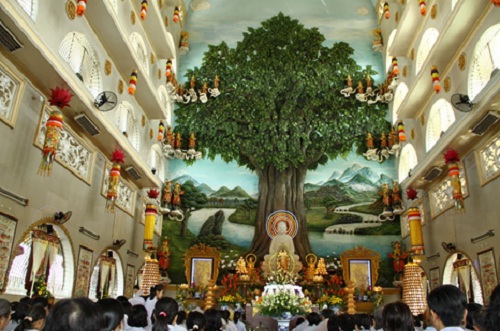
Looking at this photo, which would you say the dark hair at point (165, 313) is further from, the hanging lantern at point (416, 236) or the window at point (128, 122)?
the hanging lantern at point (416, 236)

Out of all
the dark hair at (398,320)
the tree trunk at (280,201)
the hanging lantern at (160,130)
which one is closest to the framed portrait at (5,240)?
the dark hair at (398,320)

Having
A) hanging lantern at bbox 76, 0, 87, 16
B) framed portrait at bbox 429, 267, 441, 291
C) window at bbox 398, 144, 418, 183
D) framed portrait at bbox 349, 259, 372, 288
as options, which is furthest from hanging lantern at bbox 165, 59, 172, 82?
framed portrait at bbox 429, 267, 441, 291

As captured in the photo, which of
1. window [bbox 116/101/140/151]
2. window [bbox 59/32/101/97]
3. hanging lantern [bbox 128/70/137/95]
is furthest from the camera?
window [bbox 116/101/140/151]

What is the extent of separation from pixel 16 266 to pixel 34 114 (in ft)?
10.6

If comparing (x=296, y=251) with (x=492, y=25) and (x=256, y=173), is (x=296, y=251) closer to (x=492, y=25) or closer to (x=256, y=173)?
(x=256, y=173)

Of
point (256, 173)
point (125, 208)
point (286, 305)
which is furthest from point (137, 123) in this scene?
point (286, 305)

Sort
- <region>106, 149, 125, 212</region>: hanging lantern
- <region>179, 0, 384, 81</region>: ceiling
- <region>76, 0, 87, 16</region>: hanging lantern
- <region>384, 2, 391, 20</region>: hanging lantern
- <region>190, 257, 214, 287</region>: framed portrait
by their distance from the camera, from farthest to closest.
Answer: <region>179, 0, 384, 81</region>: ceiling < <region>384, 2, 391, 20</region>: hanging lantern < <region>190, 257, 214, 287</region>: framed portrait < <region>106, 149, 125, 212</region>: hanging lantern < <region>76, 0, 87, 16</region>: hanging lantern

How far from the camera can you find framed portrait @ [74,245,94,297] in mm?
10578

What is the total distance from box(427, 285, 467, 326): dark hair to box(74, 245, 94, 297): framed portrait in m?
9.41

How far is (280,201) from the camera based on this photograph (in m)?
18.1

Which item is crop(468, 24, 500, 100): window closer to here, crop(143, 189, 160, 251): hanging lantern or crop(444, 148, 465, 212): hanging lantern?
crop(444, 148, 465, 212): hanging lantern

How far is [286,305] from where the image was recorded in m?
8.58

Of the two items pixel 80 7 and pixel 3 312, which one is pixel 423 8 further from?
pixel 3 312

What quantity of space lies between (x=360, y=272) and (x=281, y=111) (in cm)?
733
